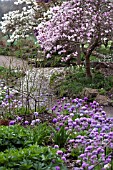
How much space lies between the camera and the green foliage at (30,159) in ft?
10.2

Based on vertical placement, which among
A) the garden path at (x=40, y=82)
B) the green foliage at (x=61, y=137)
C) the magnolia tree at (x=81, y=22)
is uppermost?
the magnolia tree at (x=81, y=22)

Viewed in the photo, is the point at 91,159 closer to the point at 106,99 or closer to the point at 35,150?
the point at 35,150

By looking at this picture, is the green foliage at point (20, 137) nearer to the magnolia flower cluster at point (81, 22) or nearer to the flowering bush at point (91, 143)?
the flowering bush at point (91, 143)

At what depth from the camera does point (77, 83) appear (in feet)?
26.7

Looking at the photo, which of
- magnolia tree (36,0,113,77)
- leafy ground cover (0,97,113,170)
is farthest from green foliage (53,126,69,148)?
magnolia tree (36,0,113,77)

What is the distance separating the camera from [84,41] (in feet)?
25.6

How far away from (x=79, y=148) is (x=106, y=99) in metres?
3.54

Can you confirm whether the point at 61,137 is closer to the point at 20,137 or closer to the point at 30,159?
the point at 20,137

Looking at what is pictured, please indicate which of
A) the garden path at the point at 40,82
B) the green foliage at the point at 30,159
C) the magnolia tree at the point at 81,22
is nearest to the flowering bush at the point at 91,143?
the green foliage at the point at 30,159

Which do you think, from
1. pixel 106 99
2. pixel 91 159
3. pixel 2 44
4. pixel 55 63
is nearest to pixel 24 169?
pixel 91 159

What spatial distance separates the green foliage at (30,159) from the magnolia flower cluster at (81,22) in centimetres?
448

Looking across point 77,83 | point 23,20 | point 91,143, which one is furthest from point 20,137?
point 23,20

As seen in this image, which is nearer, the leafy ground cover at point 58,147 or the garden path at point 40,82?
the leafy ground cover at point 58,147

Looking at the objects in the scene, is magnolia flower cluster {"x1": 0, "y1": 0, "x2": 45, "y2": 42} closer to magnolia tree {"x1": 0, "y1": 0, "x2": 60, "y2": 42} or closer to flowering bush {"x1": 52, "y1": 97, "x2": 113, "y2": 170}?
magnolia tree {"x1": 0, "y1": 0, "x2": 60, "y2": 42}
